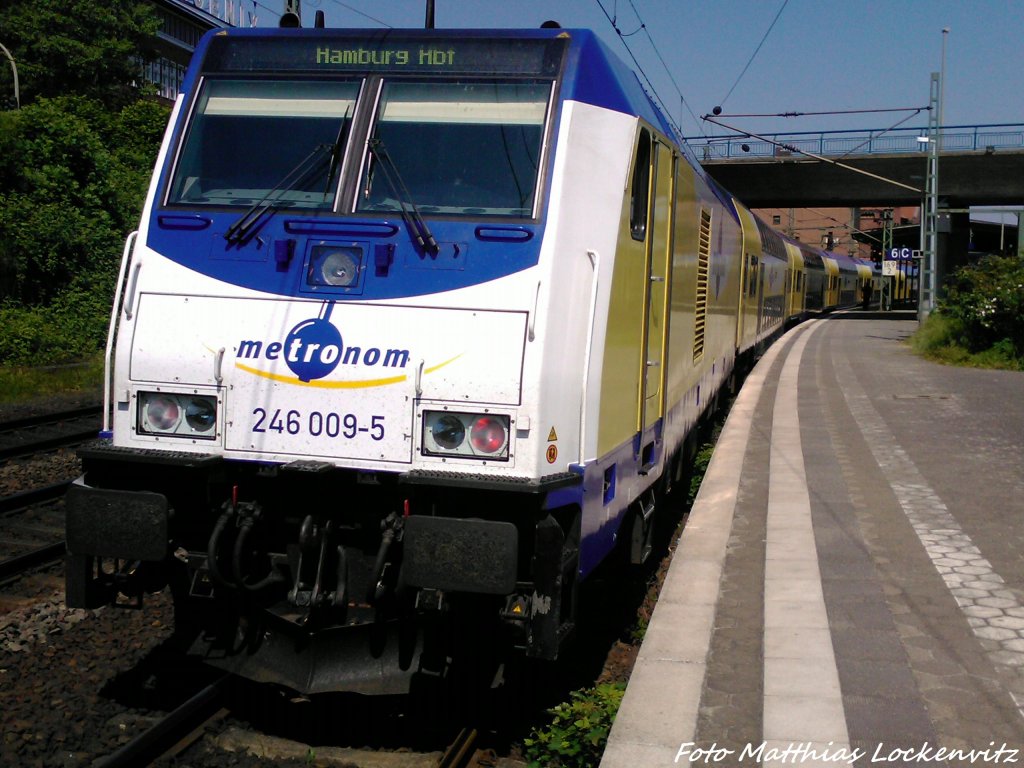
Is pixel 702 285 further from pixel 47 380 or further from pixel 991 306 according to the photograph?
pixel 991 306

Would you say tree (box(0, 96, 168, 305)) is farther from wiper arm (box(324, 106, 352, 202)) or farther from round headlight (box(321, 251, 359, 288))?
round headlight (box(321, 251, 359, 288))

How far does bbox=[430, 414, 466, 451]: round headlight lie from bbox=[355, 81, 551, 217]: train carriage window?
0.99 m

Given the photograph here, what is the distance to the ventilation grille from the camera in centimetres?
860

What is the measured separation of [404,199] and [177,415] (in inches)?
56.0

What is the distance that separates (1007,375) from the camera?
1861cm

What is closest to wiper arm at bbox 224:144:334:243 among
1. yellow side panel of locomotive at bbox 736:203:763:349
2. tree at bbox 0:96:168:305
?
yellow side panel of locomotive at bbox 736:203:763:349

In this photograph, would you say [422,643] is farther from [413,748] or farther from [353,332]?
[353,332]

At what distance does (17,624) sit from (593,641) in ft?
10.9

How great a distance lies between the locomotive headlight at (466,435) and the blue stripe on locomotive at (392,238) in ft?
1.89

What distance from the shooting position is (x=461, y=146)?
16.7ft

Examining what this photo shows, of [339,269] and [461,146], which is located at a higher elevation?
[461,146]

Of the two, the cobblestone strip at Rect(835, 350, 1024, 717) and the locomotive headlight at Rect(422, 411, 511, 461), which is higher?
the locomotive headlight at Rect(422, 411, 511, 461)

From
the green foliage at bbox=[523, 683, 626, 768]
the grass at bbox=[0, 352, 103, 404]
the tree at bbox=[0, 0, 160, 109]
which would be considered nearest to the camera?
the green foliage at bbox=[523, 683, 626, 768]

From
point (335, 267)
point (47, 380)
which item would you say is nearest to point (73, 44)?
point (47, 380)
